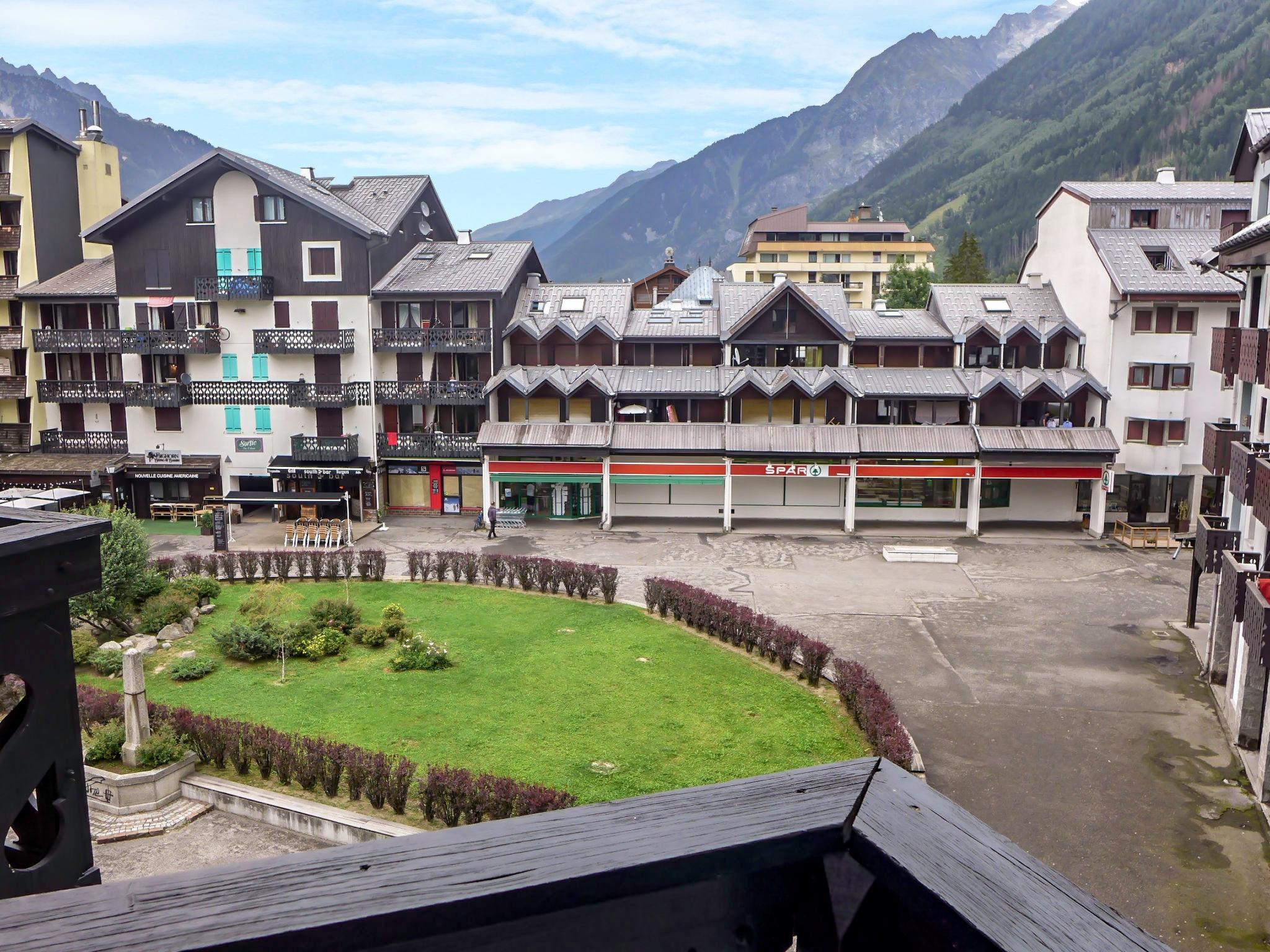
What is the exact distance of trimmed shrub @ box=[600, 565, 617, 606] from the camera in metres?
32.4

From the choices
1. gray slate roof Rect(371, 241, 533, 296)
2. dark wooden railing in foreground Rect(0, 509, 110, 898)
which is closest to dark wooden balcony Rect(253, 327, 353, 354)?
gray slate roof Rect(371, 241, 533, 296)

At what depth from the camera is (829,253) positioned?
4181 inches

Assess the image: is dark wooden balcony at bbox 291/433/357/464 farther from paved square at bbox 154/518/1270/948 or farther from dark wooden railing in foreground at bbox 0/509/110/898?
dark wooden railing in foreground at bbox 0/509/110/898

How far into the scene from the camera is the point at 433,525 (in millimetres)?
45969

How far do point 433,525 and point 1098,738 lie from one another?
3153 cm

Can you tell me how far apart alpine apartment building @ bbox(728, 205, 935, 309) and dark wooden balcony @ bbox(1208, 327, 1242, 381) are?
254 ft

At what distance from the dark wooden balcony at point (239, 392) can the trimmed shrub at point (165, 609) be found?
18.3 meters

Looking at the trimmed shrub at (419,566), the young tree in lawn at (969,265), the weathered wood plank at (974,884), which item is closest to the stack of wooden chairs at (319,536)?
the trimmed shrub at (419,566)

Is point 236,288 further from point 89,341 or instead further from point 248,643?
point 248,643

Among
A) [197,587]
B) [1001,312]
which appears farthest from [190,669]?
[1001,312]

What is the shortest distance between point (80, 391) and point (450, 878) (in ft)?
180

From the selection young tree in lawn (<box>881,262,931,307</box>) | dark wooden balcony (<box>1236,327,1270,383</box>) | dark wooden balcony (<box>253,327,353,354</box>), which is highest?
young tree in lawn (<box>881,262,931,307</box>)

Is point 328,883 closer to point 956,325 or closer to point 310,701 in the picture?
point 310,701

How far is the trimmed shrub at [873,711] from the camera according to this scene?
19.1 metres
